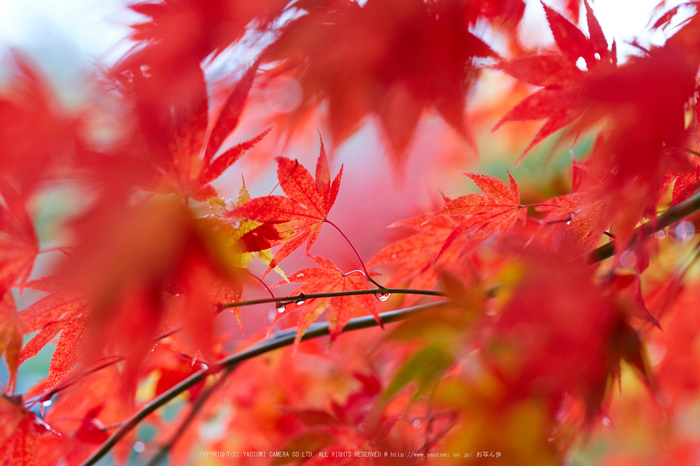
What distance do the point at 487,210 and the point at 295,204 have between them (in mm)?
169

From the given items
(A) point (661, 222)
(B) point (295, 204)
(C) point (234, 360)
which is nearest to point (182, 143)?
(B) point (295, 204)

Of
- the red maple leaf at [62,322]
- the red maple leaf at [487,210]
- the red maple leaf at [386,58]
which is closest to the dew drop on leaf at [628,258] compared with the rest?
the red maple leaf at [487,210]

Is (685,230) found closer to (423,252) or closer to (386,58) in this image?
(423,252)

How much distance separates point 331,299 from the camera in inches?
14.8

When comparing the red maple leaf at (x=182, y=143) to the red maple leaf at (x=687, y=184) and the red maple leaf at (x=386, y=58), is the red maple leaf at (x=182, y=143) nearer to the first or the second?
the red maple leaf at (x=386, y=58)

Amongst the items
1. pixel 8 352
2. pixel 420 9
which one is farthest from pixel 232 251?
pixel 420 9

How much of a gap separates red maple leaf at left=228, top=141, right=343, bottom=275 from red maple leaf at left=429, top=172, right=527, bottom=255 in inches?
4.3

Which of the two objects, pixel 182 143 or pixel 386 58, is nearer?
pixel 182 143

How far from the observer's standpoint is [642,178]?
0.28 metres

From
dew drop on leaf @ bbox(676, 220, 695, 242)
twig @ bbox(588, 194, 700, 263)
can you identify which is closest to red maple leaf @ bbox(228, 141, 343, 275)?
twig @ bbox(588, 194, 700, 263)

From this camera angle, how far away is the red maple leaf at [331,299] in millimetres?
360

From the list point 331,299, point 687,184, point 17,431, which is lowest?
point 17,431

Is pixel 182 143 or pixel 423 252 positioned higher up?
pixel 182 143

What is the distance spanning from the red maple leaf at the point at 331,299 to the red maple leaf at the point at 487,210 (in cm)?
8
